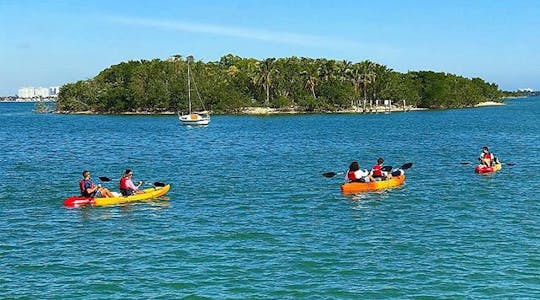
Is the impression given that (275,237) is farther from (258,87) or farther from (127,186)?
(258,87)

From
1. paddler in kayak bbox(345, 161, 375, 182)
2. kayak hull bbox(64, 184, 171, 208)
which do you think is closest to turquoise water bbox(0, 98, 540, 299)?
kayak hull bbox(64, 184, 171, 208)

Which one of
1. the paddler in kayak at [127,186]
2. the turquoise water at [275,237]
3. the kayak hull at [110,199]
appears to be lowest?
the turquoise water at [275,237]

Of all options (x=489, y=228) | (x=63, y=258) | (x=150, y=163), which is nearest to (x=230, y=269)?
(x=63, y=258)

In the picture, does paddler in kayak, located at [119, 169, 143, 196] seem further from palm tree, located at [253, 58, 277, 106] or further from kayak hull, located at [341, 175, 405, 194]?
palm tree, located at [253, 58, 277, 106]

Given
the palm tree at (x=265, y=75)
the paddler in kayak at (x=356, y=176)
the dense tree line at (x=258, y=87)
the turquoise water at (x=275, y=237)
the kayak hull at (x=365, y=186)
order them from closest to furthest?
the turquoise water at (x=275, y=237), the kayak hull at (x=365, y=186), the paddler in kayak at (x=356, y=176), the palm tree at (x=265, y=75), the dense tree line at (x=258, y=87)

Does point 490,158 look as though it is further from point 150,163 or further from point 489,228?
point 150,163

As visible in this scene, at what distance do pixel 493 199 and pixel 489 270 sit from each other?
1434 cm

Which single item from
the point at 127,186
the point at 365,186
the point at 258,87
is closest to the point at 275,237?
the point at 127,186

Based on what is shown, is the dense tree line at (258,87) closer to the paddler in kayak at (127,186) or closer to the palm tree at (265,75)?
the palm tree at (265,75)

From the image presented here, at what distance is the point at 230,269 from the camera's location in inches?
870

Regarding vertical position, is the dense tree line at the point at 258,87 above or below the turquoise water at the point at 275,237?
above

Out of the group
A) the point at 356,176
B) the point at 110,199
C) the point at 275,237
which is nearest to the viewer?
the point at 275,237

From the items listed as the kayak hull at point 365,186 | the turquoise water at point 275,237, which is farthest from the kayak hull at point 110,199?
the kayak hull at point 365,186

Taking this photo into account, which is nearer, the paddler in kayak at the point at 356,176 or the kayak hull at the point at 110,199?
the kayak hull at the point at 110,199
